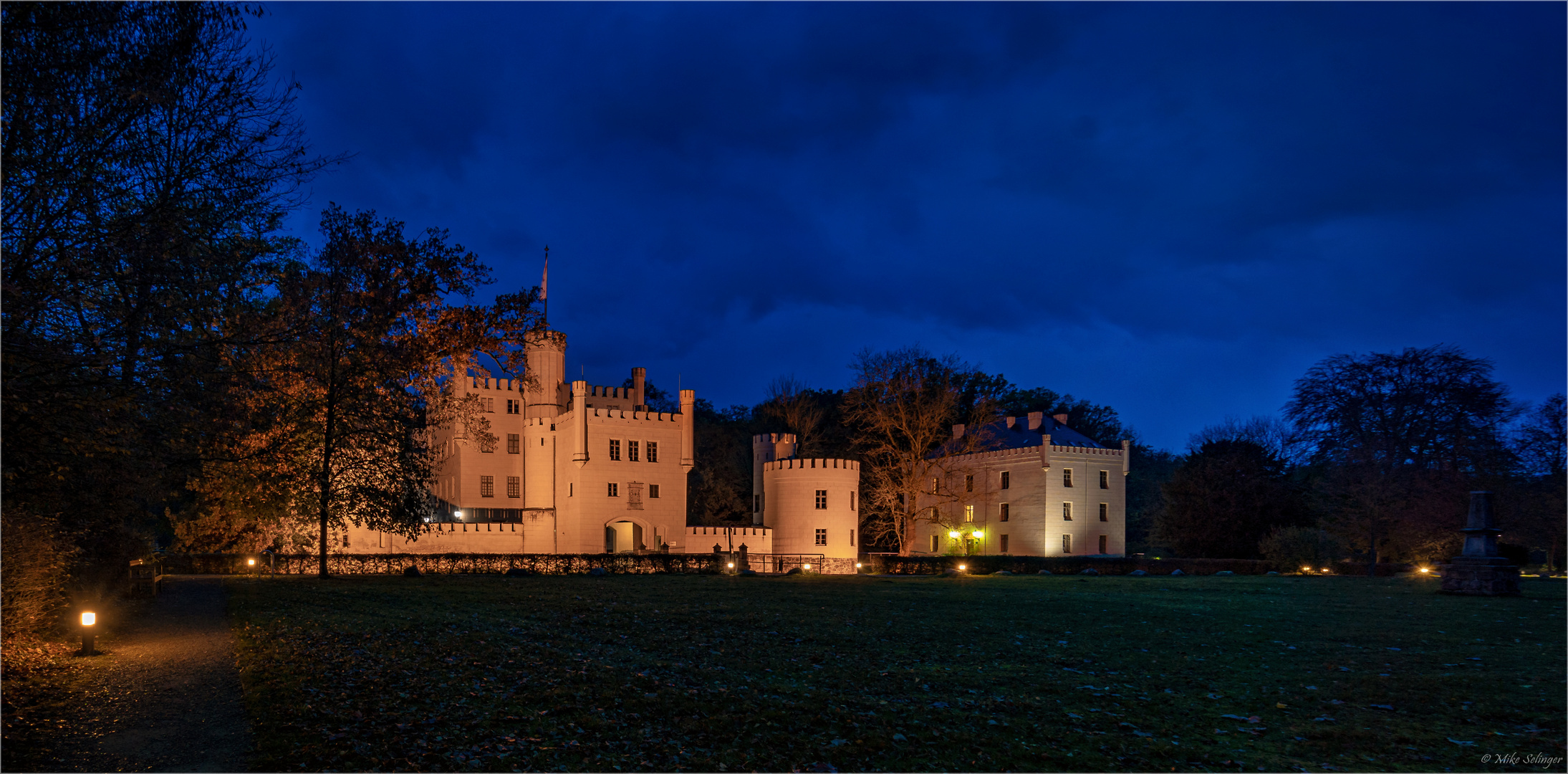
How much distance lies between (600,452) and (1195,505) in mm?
30977

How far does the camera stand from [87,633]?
1212 cm

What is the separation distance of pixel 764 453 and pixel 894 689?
42799 mm

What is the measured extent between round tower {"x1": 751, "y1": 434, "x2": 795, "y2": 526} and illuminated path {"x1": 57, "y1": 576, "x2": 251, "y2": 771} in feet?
117

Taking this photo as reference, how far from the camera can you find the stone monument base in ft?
77.0

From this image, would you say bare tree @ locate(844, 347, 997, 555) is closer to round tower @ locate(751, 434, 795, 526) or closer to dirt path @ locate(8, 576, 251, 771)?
round tower @ locate(751, 434, 795, 526)

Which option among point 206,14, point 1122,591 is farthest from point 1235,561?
point 206,14

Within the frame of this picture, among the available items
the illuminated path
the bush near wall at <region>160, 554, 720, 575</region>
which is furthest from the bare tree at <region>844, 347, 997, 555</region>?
the illuminated path

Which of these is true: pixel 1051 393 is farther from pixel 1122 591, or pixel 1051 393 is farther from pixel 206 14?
pixel 206 14

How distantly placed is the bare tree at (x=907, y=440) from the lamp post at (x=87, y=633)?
123ft

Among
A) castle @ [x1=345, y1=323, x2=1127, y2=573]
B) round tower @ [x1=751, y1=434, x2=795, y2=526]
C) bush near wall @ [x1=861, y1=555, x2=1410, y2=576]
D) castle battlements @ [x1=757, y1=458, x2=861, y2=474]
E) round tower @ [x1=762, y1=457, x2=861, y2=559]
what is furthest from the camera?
round tower @ [x1=751, y1=434, x2=795, y2=526]

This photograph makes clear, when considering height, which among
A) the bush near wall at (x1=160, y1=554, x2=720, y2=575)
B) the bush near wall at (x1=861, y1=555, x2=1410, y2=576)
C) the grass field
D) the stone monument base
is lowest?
the bush near wall at (x1=861, y1=555, x2=1410, y2=576)

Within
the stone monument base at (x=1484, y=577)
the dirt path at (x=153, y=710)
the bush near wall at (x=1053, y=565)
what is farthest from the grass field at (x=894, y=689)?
the bush near wall at (x=1053, y=565)

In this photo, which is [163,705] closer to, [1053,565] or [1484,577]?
[1484,577]

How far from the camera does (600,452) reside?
4466cm
